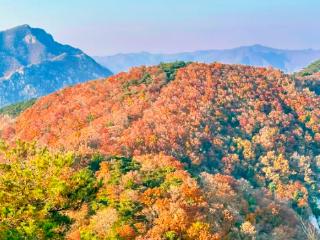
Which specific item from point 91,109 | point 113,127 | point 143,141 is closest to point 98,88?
point 91,109

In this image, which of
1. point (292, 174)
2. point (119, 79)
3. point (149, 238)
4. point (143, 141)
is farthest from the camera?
point (119, 79)

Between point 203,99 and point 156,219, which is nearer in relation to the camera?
point 156,219

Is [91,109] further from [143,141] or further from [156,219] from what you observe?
[156,219]

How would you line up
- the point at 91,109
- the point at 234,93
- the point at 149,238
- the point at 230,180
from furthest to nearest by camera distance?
the point at 234,93 → the point at 91,109 → the point at 230,180 → the point at 149,238

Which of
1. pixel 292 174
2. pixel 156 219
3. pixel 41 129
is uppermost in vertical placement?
pixel 156 219

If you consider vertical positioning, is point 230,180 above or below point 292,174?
above

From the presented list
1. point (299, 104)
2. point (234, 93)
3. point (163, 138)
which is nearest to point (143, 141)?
point (163, 138)
